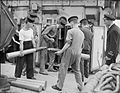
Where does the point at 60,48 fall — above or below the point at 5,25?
below

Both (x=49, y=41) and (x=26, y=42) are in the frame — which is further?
(x=49, y=41)

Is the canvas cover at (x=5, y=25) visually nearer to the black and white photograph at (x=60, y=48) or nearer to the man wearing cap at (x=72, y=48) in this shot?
the black and white photograph at (x=60, y=48)

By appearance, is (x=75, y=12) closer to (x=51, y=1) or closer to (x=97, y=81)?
(x=51, y=1)

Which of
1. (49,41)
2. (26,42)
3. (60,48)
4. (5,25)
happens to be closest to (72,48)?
(26,42)

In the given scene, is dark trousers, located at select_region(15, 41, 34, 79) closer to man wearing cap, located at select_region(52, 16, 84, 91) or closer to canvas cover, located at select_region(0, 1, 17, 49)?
man wearing cap, located at select_region(52, 16, 84, 91)

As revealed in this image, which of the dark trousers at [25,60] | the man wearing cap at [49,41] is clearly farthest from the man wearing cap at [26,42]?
the man wearing cap at [49,41]

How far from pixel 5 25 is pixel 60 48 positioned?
5011 millimetres

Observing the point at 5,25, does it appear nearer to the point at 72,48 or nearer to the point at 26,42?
the point at 72,48

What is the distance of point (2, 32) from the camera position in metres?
3.00

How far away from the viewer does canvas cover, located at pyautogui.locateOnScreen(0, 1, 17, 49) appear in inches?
117

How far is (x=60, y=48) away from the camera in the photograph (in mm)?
7984

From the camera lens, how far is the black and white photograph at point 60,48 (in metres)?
3.09

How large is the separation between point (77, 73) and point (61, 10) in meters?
5.11

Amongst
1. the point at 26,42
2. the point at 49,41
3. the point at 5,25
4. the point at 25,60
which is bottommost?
the point at 25,60
